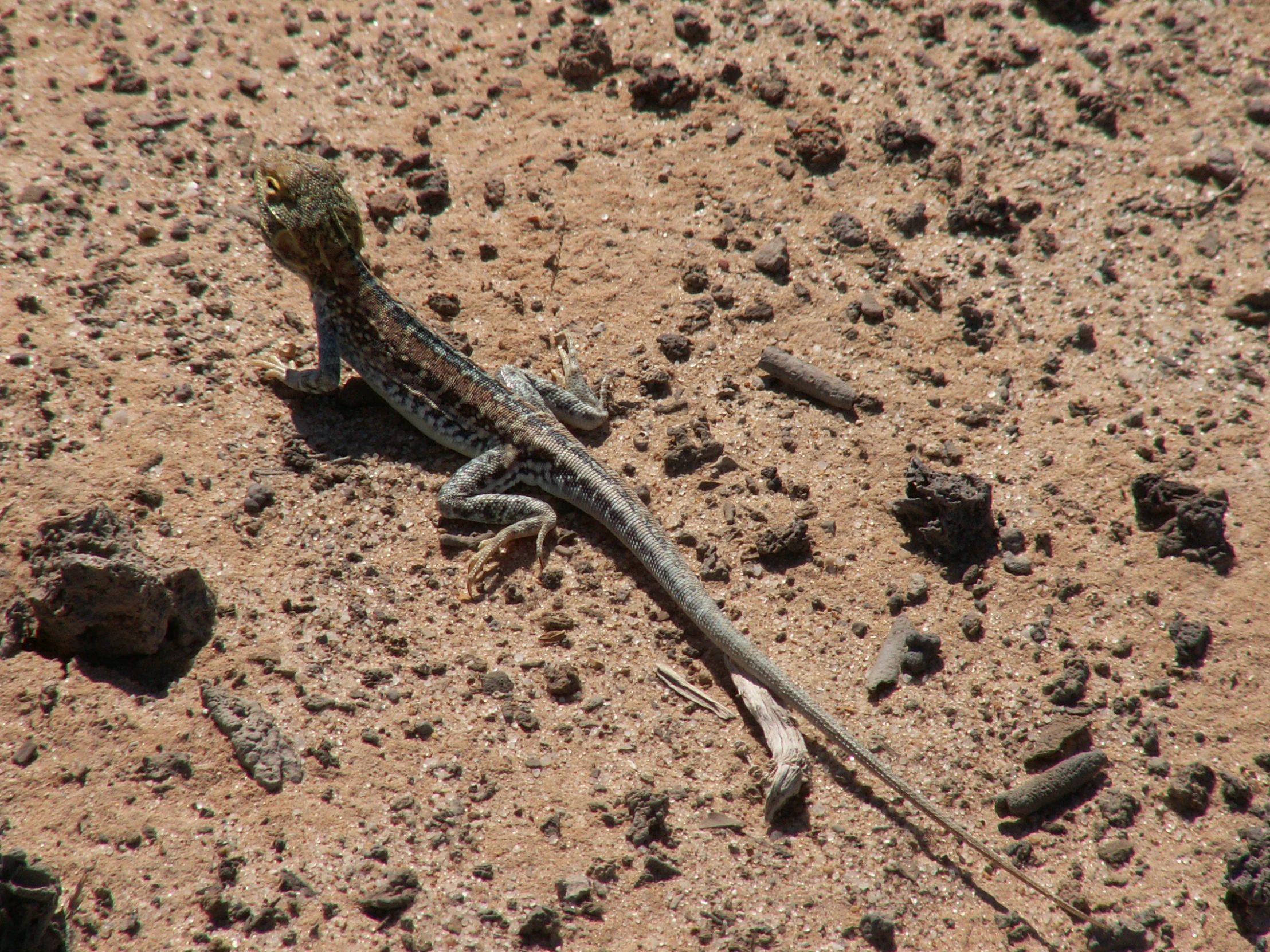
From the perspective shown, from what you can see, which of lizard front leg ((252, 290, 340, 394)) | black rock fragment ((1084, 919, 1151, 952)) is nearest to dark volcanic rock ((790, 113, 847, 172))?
lizard front leg ((252, 290, 340, 394))

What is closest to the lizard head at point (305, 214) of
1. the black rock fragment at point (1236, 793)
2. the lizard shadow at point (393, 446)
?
the lizard shadow at point (393, 446)

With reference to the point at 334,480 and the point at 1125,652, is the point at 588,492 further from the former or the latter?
the point at 1125,652

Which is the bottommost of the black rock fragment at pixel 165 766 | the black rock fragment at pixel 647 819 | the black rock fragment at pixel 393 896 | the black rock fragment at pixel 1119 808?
the black rock fragment at pixel 393 896

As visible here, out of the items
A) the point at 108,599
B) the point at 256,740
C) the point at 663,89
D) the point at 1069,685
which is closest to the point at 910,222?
the point at 663,89

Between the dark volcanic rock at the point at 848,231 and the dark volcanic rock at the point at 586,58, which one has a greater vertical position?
the dark volcanic rock at the point at 586,58

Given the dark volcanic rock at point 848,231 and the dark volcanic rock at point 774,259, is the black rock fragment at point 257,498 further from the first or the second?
the dark volcanic rock at point 848,231

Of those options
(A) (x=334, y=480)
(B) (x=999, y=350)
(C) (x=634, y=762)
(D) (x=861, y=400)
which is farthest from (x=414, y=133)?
(C) (x=634, y=762)

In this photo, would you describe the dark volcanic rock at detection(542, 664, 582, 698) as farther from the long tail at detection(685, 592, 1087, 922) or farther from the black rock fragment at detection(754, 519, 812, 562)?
the black rock fragment at detection(754, 519, 812, 562)
